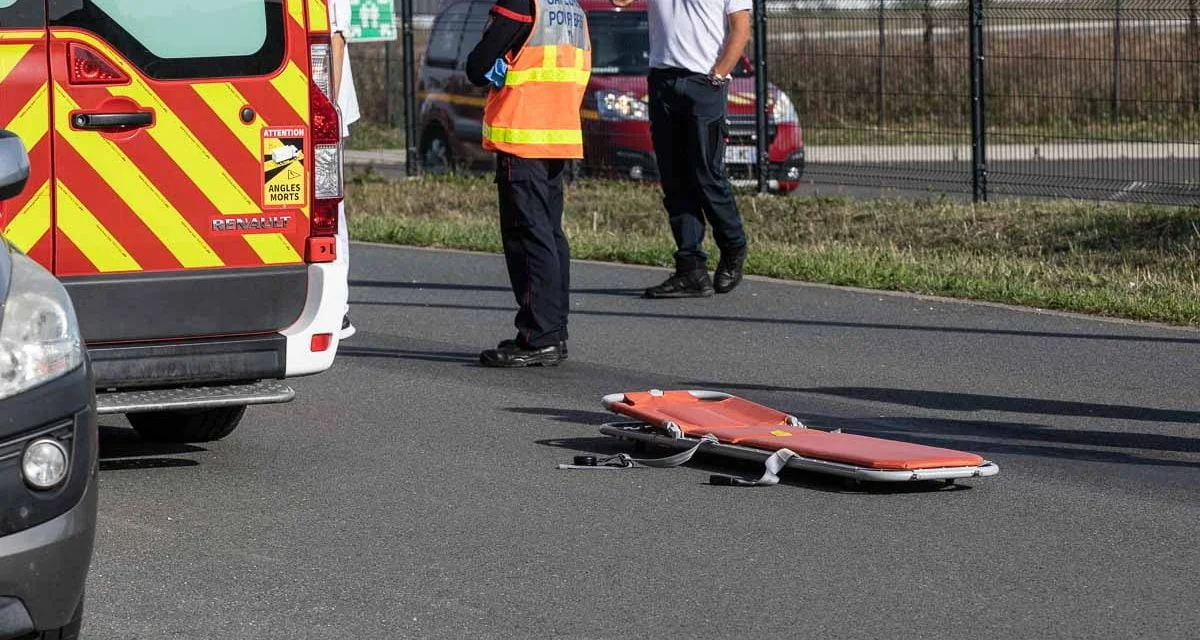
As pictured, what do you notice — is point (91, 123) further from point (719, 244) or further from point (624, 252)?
point (624, 252)

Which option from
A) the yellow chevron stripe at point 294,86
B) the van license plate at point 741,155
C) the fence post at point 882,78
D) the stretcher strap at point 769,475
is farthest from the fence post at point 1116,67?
the yellow chevron stripe at point 294,86

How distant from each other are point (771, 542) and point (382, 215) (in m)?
10.7

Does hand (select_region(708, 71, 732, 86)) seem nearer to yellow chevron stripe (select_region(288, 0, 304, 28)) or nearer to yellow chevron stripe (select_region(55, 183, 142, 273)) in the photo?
yellow chevron stripe (select_region(288, 0, 304, 28))

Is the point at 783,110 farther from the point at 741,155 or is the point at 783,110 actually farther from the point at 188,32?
the point at 188,32

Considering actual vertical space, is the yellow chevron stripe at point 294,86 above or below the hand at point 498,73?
below

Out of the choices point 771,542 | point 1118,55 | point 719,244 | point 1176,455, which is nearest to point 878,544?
point 771,542

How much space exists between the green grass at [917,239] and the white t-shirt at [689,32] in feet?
4.84

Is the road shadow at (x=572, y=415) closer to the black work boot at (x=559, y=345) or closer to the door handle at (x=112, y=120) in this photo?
the black work boot at (x=559, y=345)

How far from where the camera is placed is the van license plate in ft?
55.3

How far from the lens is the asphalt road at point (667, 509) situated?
5078 millimetres

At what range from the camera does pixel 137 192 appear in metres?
6.52

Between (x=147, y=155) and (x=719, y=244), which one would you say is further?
(x=719, y=244)

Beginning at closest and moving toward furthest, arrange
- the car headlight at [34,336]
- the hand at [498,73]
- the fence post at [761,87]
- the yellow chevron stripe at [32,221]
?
1. the car headlight at [34,336]
2. the yellow chevron stripe at [32,221]
3. the hand at [498,73]
4. the fence post at [761,87]

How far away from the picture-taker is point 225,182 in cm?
664
